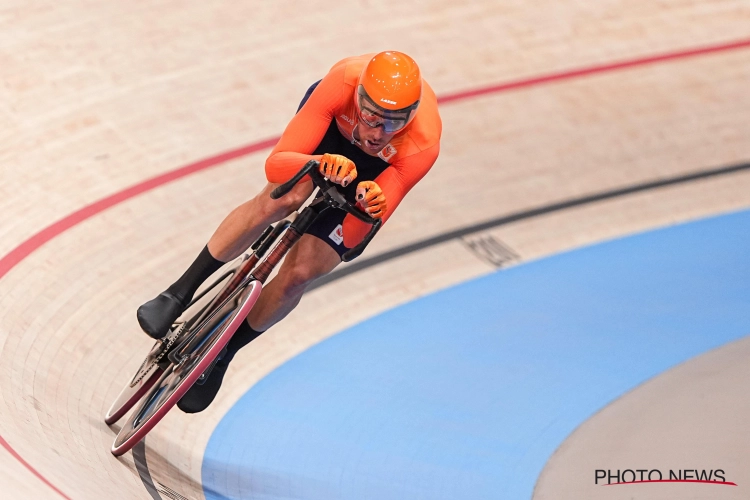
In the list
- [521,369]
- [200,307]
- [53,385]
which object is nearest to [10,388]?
[53,385]

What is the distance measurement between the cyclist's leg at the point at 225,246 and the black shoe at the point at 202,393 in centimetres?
30

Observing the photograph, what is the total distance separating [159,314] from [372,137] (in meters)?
0.88

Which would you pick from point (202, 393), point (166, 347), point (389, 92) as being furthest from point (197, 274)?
point (389, 92)

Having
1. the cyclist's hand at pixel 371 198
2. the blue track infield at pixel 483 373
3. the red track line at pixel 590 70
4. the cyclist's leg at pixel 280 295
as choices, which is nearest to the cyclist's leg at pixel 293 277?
the cyclist's leg at pixel 280 295

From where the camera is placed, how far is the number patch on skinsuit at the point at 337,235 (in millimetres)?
2938

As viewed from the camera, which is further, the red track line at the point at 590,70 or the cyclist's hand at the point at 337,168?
the red track line at the point at 590,70

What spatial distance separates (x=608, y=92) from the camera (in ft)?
19.1

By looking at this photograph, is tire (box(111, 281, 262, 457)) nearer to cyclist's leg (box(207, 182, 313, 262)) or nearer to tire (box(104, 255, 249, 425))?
tire (box(104, 255, 249, 425))

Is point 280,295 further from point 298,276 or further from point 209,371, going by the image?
point 209,371

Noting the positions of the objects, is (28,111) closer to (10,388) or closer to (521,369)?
(10,388)

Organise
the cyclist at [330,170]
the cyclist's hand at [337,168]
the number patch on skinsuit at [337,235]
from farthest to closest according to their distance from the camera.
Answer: the number patch on skinsuit at [337,235], the cyclist at [330,170], the cyclist's hand at [337,168]

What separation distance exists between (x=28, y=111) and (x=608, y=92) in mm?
3435

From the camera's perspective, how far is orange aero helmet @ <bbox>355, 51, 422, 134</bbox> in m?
2.54

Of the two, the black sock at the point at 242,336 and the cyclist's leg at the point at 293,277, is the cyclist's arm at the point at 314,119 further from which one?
the black sock at the point at 242,336
